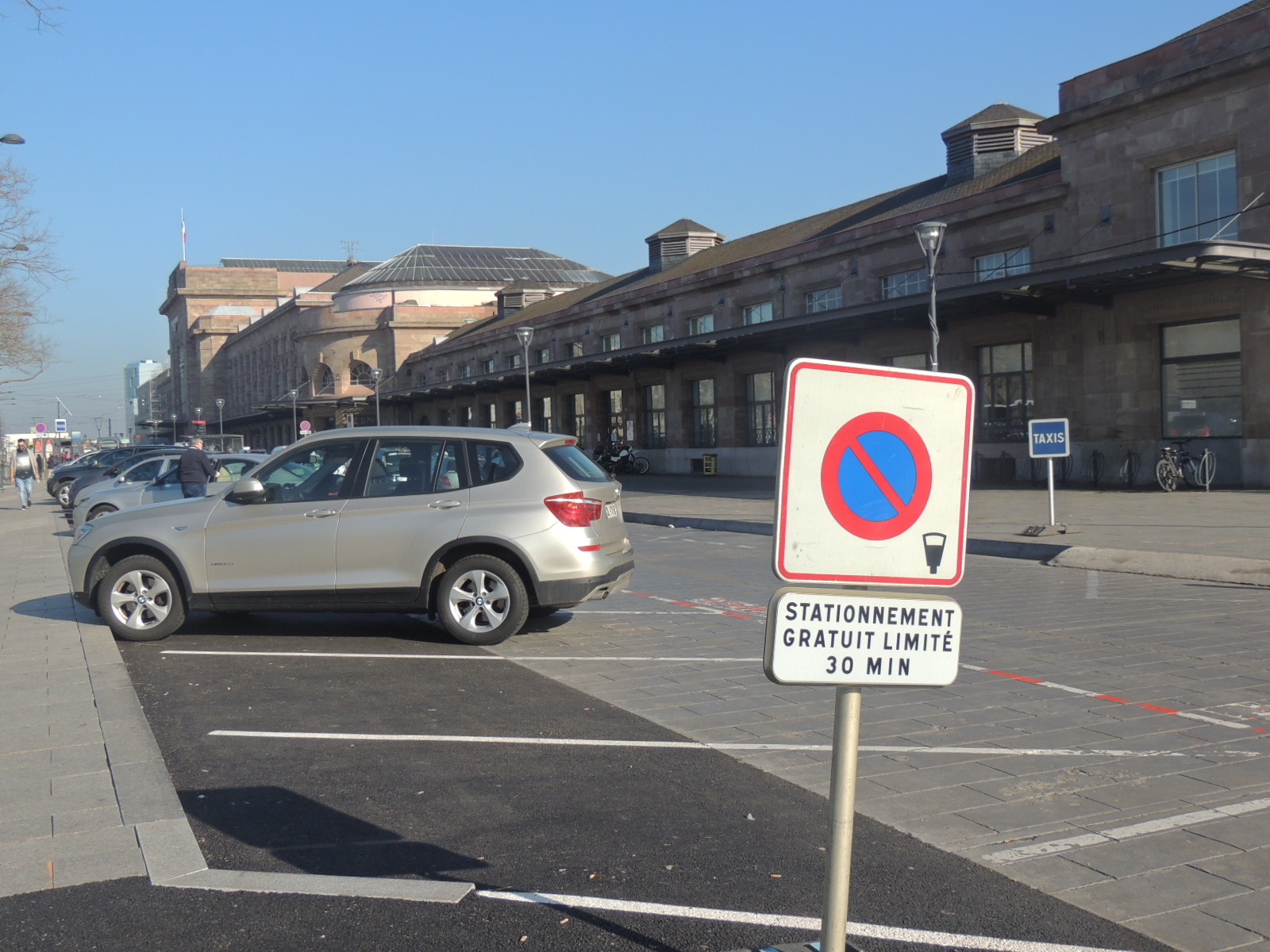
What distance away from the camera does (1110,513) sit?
63.9 ft

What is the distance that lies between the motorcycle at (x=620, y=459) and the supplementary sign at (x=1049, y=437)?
28606 millimetres

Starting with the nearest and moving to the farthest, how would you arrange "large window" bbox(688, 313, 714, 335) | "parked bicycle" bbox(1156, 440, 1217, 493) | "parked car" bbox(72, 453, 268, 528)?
"parked car" bbox(72, 453, 268, 528), "parked bicycle" bbox(1156, 440, 1217, 493), "large window" bbox(688, 313, 714, 335)

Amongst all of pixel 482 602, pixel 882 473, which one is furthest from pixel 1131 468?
pixel 882 473

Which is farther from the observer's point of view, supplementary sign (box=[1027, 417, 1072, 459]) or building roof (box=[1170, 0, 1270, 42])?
building roof (box=[1170, 0, 1270, 42])

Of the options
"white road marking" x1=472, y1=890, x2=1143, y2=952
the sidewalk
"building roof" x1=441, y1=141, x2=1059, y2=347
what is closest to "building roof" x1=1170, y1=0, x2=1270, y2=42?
"building roof" x1=441, y1=141, x2=1059, y2=347

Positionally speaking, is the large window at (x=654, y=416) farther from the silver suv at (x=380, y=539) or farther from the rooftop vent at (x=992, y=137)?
the silver suv at (x=380, y=539)

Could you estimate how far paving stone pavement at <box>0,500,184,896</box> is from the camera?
4324 mm

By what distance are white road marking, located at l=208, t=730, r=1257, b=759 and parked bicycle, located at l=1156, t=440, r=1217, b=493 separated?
20.0 m

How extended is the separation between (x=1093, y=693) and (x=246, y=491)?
6.42 metres

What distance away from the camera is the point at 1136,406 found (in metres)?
26.1

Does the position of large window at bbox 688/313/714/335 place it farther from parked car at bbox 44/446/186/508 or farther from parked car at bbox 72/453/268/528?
parked car at bbox 72/453/268/528

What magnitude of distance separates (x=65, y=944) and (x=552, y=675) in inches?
178

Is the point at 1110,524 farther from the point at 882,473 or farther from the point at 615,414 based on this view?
the point at 615,414

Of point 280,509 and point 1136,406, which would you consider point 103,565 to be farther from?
point 1136,406
